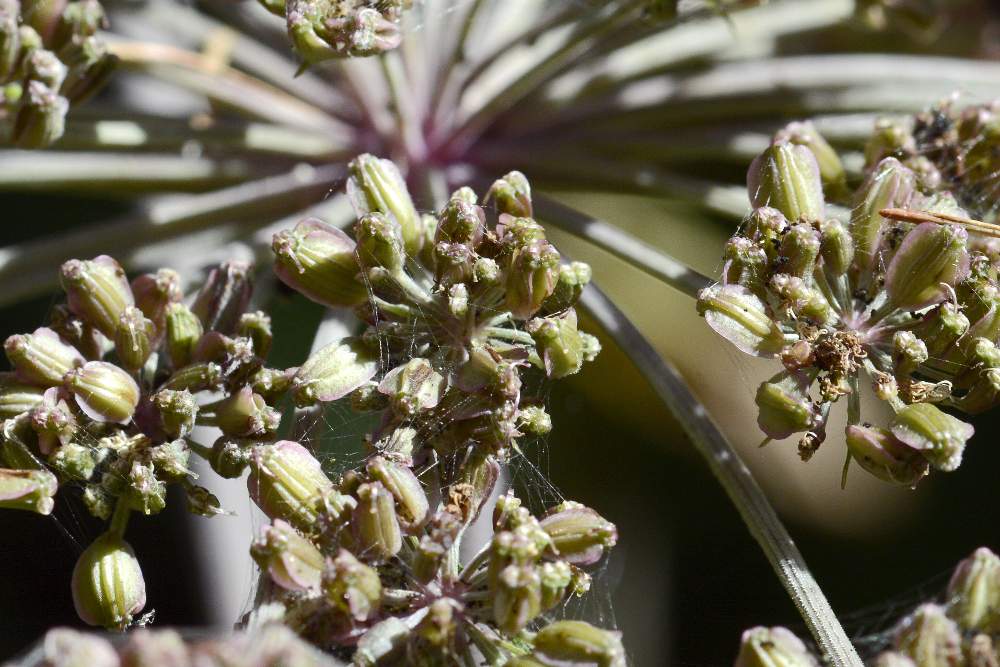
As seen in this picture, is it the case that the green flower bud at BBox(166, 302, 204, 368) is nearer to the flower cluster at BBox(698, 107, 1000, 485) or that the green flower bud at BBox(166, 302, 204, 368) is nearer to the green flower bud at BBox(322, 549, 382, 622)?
the green flower bud at BBox(322, 549, 382, 622)

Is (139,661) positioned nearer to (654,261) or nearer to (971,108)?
(654,261)

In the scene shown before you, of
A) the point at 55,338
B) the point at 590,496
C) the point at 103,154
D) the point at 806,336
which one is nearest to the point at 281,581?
the point at 55,338

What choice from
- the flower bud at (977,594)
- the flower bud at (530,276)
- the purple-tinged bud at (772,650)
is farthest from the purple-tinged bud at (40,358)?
the flower bud at (977,594)

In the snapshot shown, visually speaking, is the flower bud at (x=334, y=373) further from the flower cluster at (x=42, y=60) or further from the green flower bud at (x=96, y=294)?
the flower cluster at (x=42, y=60)

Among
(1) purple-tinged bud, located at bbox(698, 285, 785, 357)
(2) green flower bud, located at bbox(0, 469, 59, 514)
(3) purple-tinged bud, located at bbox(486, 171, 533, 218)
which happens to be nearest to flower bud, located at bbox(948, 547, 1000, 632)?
(1) purple-tinged bud, located at bbox(698, 285, 785, 357)

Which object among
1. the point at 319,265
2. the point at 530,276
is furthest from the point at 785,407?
the point at 319,265

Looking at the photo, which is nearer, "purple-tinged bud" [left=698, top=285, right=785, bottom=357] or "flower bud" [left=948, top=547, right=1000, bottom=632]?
"flower bud" [left=948, top=547, right=1000, bottom=632]
